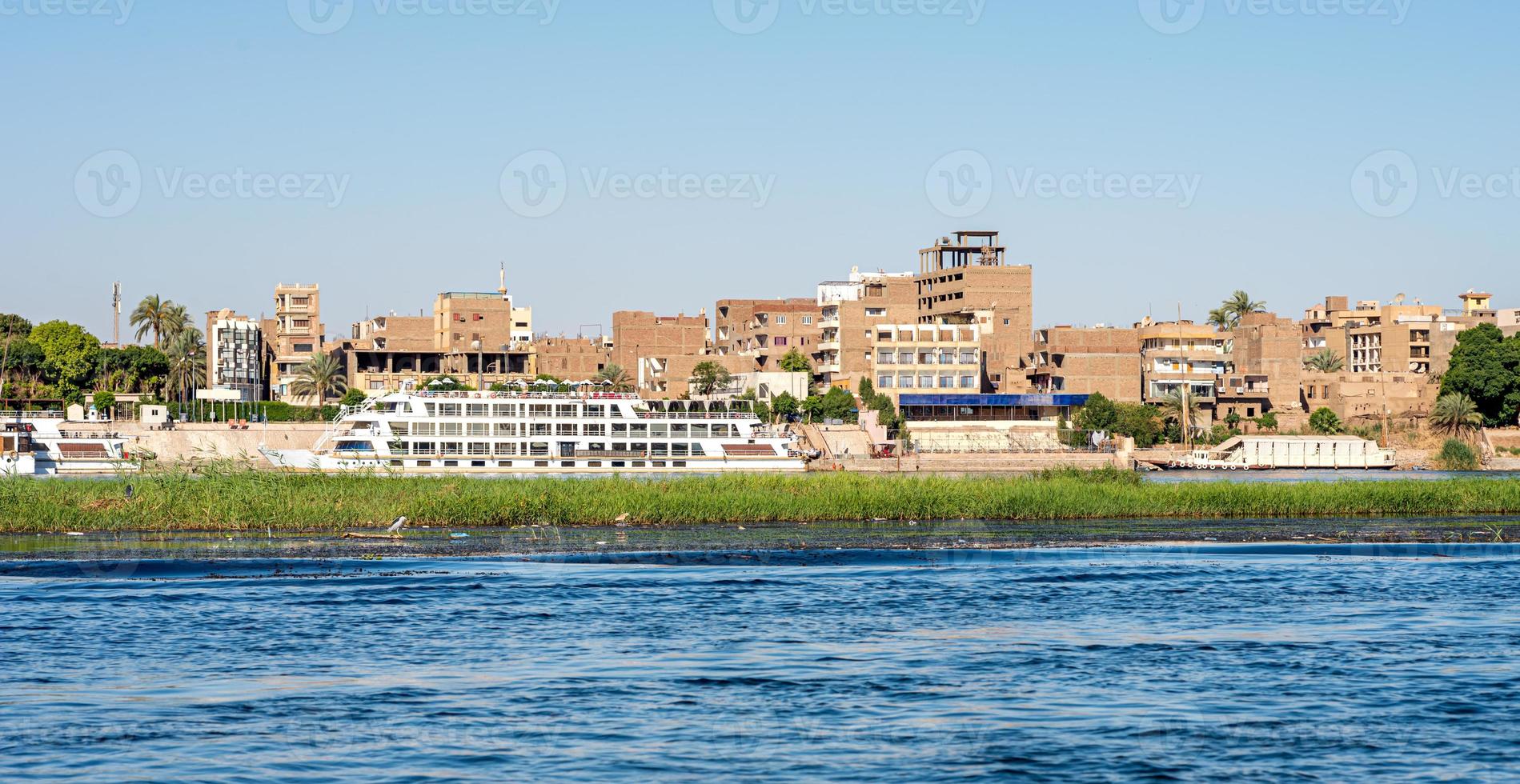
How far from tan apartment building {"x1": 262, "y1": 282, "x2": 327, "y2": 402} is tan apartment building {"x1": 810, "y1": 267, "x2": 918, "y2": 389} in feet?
140

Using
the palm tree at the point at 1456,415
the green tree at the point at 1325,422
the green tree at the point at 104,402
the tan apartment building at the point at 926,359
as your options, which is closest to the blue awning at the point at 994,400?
the tan apartment building at the point at 926,359

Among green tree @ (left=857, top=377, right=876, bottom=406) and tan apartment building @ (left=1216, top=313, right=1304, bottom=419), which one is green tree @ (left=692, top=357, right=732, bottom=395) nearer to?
green tree @ (left=857, top=377, right=876, bottom=406)

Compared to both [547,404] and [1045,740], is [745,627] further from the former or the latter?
[547,404]

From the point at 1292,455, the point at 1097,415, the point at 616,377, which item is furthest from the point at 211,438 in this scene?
the point at 1292,455

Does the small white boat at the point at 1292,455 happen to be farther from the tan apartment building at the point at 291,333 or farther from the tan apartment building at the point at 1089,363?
the tan apartment building at the point at 291,333

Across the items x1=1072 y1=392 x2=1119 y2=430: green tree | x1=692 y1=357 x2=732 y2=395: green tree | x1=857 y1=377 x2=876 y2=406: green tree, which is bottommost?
x1=1072 y1=392 x2=1119 y2=430: green tree

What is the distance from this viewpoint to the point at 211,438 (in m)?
101

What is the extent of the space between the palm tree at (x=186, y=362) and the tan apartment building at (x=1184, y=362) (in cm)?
7289

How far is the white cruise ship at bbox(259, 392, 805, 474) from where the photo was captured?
79.0m

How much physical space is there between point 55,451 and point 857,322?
197ft

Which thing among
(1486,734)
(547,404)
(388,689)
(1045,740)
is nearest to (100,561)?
(388,689)

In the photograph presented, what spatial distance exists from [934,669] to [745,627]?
4.73m

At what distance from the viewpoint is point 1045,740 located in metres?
19.7

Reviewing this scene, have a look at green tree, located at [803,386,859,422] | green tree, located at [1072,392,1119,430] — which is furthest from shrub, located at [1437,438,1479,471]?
green tree, located at [803,386,859,422]
